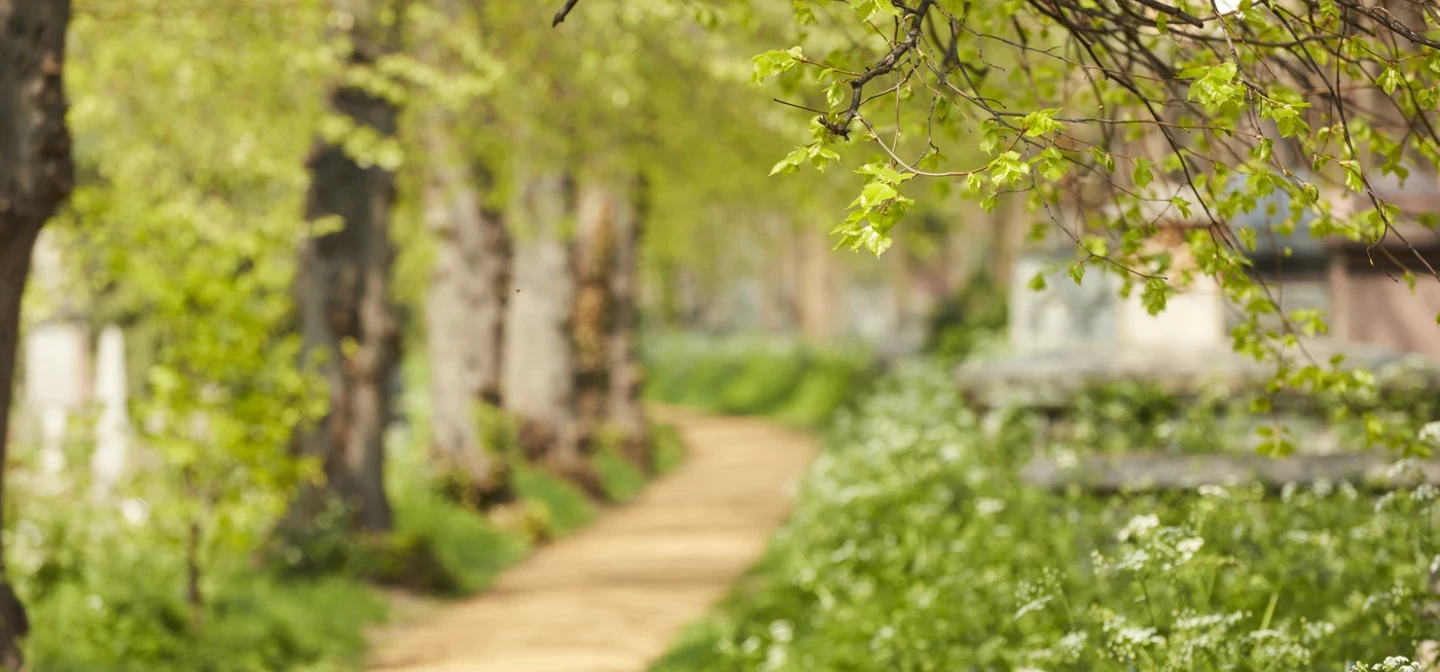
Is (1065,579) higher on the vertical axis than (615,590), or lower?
higher

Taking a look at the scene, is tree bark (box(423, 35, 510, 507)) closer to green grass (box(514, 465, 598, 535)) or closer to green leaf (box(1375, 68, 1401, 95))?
green grass (box(514, 465, 598, 535))

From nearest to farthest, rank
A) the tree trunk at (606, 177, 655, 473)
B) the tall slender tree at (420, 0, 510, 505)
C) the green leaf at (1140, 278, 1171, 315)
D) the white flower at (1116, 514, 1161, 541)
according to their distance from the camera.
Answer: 1. the green leaf at (1140, 278, 1171, 315)
2. the white flower at (1116, 514, 1161, 541)
3. the tall slender tree at (420, 0, 510, 505)
4. the tree trunk at (606, 177, 655, 473)

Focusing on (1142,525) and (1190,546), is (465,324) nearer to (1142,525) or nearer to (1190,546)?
(1142,525)

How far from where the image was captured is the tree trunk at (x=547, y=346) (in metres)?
18.3

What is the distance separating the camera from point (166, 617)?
27.0ft

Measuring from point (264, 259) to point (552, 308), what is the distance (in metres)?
10.2

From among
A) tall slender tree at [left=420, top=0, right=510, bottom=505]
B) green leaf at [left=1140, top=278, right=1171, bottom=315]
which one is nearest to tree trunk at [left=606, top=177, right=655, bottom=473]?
tall slender tree at [left=420, top=0, right=510, bottom=505]

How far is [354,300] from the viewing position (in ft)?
36.6

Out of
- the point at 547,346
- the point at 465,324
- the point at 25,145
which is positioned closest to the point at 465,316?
the point at 465,324

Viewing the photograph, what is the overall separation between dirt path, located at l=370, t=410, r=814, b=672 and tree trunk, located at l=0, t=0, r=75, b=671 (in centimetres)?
307

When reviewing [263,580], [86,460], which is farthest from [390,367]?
[86,460]

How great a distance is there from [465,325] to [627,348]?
6569mm

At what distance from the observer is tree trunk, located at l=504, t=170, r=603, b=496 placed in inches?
722

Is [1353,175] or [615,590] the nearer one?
[1353,175]
